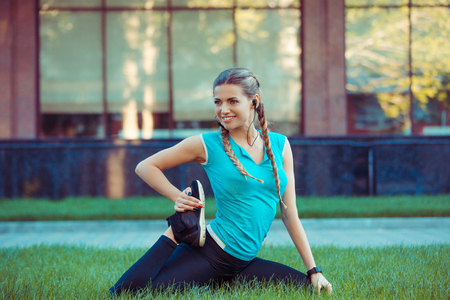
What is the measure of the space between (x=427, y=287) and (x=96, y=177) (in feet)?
27.8

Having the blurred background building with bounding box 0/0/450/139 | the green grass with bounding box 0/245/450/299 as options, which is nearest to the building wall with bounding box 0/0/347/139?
the blurred background building with bounding box 0/0/450/139

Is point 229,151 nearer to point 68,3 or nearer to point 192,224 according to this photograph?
point 192,224

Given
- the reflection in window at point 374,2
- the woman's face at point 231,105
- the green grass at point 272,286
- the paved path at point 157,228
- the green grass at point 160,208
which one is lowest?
the paved path at point 157,228

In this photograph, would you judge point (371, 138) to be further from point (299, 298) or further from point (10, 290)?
point (10, 290)

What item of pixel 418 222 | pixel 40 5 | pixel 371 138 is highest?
pixel 40 5

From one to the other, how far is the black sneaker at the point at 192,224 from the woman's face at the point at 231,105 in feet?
1.53

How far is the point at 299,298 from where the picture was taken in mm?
2838

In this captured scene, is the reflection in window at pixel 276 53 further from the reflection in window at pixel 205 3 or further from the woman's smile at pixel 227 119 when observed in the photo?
the woman's smile at pixel 227 119

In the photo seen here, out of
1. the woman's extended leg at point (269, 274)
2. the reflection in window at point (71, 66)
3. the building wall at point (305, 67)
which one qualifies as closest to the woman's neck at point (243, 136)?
the woman's extended leg at point (269, 274)

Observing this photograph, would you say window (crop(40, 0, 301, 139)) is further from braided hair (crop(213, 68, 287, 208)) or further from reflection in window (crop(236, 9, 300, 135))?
braided hair (crop(213, 68, 287, 208))

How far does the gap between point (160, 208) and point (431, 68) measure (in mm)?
8959

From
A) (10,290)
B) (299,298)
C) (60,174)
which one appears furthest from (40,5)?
(299,298)

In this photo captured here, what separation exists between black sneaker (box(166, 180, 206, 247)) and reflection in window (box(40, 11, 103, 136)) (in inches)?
398

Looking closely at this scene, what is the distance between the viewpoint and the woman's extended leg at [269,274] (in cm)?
307
